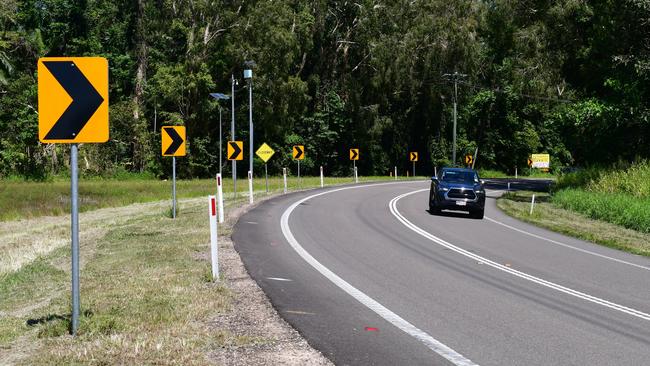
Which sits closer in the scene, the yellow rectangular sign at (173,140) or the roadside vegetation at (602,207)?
the roadside vegetation at (602,207)

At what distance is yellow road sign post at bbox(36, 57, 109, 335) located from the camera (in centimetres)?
667

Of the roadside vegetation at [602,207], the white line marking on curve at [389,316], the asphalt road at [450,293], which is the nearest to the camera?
the white line marking on curve at [389,316]

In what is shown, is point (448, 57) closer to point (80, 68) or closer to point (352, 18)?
point (352, 18)

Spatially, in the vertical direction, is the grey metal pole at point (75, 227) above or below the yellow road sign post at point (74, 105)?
below

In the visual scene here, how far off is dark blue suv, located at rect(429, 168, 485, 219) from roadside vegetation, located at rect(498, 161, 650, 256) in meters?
2.08

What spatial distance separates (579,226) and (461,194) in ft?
13.2

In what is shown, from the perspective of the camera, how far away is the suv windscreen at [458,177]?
24.4 meters

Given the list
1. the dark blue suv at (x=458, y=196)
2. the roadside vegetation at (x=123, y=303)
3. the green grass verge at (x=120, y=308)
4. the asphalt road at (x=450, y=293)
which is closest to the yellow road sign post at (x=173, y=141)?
the asphalt road at (x=450, y=293)

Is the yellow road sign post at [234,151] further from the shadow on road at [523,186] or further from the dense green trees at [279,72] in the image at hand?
the dense green trees at [279,72]

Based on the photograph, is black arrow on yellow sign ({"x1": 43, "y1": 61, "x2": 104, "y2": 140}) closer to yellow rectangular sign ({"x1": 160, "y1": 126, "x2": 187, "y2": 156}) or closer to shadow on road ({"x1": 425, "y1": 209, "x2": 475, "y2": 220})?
yellow rectangular sign ({"x1": 160, "y1": 126, "x2": 187, "y2": 156})

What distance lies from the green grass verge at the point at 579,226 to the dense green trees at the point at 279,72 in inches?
697

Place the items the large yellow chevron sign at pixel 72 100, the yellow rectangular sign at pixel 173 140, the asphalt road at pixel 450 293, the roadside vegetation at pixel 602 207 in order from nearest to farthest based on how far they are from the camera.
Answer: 1. the large yellow chevron sign at pixel 72 100
2. the asphalt road at pixel 450 293
3. the roadside vegetation at pixel 602 207
4. the yellow rectangular sign at pixel 173 140

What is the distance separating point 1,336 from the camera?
7.15m

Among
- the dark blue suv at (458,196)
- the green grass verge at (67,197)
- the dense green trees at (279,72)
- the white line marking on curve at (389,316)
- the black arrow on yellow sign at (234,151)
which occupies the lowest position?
the green grass verge at (67,197)
